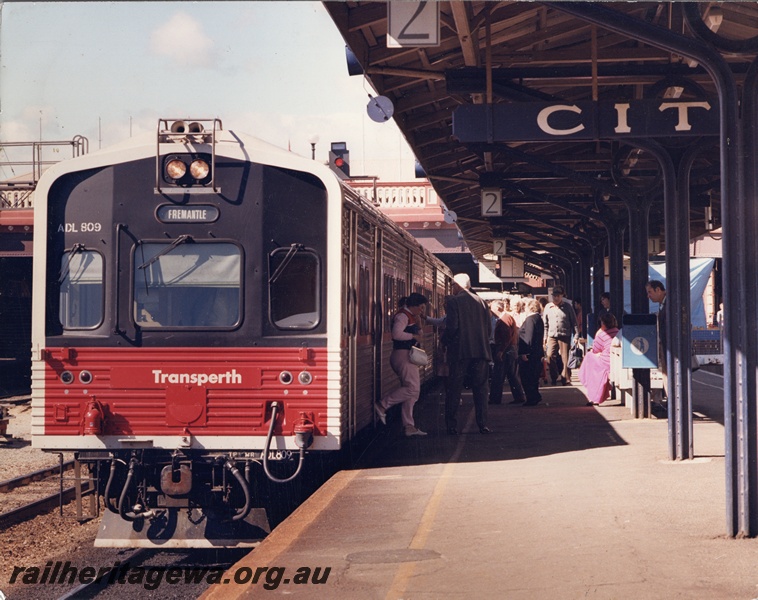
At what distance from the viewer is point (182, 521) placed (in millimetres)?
8602

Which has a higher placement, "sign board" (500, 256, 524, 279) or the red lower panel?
"sign board" (500, 256, 524, 279)

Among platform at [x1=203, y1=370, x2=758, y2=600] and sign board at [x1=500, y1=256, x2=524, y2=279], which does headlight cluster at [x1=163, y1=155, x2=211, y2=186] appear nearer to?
platform at [x1=203, y1=370, x2=758, y2=600]

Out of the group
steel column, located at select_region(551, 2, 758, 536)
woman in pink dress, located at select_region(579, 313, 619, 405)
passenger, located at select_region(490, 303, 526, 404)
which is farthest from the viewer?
passenger, located at select_region(490, 303, 526, 404)

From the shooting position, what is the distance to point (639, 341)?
524 inches

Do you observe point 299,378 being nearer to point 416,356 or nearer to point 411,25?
point 411,25

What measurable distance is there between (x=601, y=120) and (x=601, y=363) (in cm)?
716

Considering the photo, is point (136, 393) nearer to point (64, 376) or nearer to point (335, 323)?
point (64, 376)

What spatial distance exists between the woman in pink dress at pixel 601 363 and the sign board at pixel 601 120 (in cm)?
695

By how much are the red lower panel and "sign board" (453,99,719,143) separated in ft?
7.87

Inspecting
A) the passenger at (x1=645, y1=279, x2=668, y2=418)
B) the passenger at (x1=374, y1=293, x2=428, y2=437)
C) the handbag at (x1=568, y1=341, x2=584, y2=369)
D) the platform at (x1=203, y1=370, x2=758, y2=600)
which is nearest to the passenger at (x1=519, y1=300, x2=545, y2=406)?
the handbag at (x1=568, y1=341, x2=584, y2=369)

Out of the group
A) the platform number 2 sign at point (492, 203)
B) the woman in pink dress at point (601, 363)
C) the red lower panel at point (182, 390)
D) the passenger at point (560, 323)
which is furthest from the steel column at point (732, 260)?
the passenger at point (560, 323)

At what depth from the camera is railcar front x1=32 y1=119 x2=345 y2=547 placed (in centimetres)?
861

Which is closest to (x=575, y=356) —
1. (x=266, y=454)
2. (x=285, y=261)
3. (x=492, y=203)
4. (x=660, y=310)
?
(x=492, y=203)

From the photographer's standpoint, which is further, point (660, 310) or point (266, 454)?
point (660, 310)
